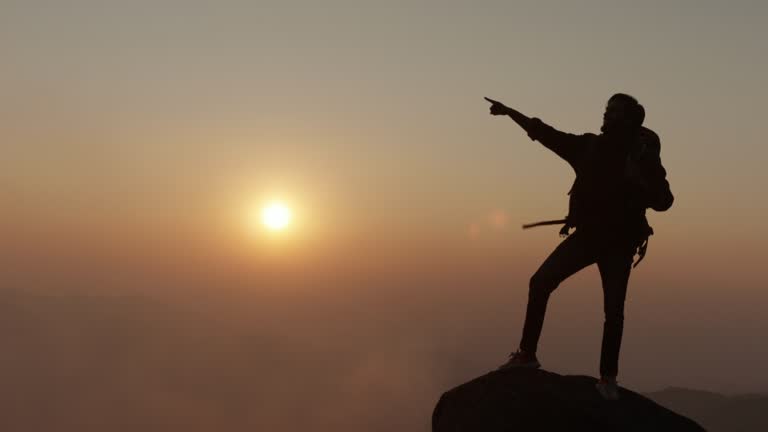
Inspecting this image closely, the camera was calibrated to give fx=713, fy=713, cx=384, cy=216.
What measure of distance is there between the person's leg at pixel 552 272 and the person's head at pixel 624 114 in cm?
178

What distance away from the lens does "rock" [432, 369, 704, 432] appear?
11.1 metres

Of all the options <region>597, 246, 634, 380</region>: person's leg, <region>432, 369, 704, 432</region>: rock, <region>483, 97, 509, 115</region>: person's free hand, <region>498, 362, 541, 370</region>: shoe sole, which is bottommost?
<region>432, 369, 704, 432</region>: rock

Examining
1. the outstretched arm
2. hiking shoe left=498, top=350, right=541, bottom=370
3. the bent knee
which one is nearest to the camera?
the outstretched arm

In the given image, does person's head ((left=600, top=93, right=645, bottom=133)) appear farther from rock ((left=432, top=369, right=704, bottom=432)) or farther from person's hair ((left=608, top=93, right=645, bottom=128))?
rock ((left=432, top=369, right=704, bottom=432))

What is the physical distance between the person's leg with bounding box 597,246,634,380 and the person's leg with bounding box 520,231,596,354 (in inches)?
11.1

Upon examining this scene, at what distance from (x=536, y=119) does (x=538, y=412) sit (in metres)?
4.57

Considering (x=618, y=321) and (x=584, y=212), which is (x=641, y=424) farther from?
(x=584, y=212)

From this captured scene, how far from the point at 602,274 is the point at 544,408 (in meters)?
2.30

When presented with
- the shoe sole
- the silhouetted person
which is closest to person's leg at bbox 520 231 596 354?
the silhouetted person

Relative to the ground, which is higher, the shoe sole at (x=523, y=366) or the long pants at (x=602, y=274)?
the long pants at (x=602, y=274)

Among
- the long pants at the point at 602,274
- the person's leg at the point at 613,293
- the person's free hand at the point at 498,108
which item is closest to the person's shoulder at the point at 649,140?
the long pants at the point at 602,274

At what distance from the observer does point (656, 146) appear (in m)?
10.6

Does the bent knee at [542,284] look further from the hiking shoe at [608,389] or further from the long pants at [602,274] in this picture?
the hiking shoe at [608,389]

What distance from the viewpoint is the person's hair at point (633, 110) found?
10531mm
